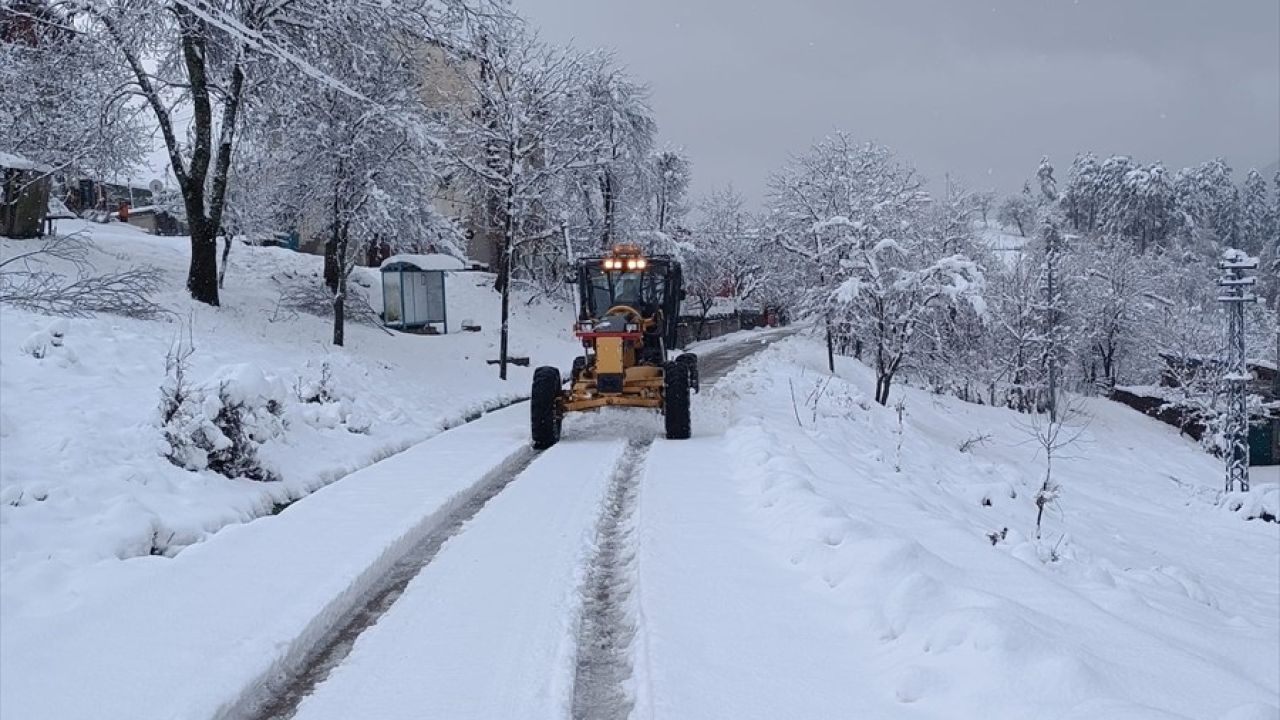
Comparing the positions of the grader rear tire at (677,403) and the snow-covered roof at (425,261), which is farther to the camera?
the snow-covered roof at (425,261)

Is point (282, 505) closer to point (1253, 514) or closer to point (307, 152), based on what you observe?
point (307, 152)

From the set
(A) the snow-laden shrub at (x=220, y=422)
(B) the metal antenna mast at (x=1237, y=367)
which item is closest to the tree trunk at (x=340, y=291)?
(A) the snow-laden shrub at (x=220, y=422)

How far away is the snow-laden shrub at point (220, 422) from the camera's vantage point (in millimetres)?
8523

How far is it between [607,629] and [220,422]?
5935 millimetres

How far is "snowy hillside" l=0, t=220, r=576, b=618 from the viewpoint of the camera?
6.44 m

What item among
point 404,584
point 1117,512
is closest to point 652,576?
point 404,584

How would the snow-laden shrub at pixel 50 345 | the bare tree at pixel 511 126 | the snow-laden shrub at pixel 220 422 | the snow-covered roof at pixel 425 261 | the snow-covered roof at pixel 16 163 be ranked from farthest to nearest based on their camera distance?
the snow-covered roof at pixel 425 261, the bare tree at pixel 511 126, the snow-covered roof at pixel 16 163, the snow-laden shrub at pixel 50 345, the snow-laden shrub at pixel 220 422

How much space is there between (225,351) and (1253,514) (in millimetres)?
19215

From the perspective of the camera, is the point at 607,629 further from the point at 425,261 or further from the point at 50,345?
the point at 425,261

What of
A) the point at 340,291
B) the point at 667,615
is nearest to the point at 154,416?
the point at 667,615

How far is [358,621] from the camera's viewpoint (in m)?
5.18

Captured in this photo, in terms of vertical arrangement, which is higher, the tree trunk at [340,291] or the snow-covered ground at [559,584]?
the tree trunk at [340,291]

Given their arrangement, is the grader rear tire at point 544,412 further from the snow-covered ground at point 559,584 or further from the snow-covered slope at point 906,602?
the snow-covered slope at point 906,602

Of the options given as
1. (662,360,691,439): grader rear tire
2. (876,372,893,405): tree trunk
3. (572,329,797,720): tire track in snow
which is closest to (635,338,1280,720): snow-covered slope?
(572,329,797,720): tire track in snow
